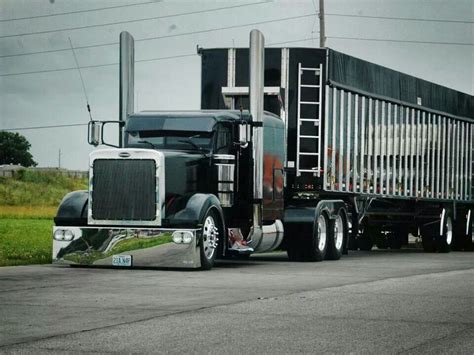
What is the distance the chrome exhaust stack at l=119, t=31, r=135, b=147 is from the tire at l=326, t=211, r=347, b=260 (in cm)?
546

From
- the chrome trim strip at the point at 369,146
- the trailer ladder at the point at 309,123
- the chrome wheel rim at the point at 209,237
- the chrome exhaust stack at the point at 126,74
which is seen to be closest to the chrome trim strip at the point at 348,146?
the chrome trim strip at the point at 369,146

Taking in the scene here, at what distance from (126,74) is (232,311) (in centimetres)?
1113

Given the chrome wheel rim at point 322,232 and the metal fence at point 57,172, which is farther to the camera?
the metal fence at point 57,172

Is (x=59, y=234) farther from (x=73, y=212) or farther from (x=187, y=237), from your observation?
(x=187, y=237)

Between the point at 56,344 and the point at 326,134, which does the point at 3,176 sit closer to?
the point at 326,134

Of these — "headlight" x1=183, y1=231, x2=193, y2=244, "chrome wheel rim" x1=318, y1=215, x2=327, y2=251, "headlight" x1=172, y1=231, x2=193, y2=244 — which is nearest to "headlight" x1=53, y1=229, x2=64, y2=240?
"headlight" x1=172, y1=231, x2=193, y2=244

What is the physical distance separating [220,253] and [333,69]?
6.32 meters

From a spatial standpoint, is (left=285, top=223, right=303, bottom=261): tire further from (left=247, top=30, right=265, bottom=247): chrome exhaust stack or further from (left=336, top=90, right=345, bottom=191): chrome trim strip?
(left=247, top=30, right=265, bottom=247): chrome exhaust stack

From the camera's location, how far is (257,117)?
22.1m

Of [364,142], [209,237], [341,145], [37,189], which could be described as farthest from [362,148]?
[37,189]

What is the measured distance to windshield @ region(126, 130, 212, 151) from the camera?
21.3 m

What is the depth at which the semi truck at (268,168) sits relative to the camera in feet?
65.4

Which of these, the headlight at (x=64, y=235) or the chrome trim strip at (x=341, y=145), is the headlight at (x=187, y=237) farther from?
the chrome trim strip at (x=341, y=145)

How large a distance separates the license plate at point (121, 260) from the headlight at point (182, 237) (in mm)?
817
